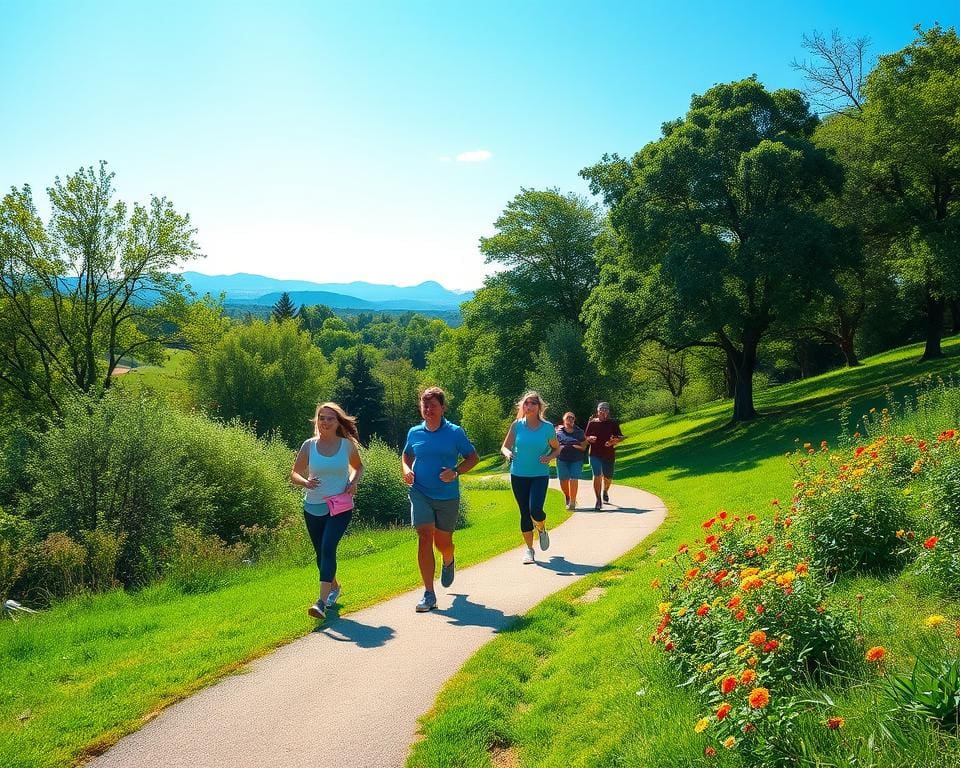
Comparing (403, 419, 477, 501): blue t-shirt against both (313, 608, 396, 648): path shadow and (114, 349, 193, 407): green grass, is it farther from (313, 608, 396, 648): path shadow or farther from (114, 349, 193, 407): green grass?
(114, 349, 193, 407): green grass

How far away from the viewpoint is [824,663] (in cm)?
359

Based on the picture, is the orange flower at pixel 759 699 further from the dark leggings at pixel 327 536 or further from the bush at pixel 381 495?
the bush at pixel 381 495

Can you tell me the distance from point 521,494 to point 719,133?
20.0 meters

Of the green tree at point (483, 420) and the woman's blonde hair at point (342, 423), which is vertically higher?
the woman's blonde hair at point (342, 423)

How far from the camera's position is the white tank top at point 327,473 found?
745 cm

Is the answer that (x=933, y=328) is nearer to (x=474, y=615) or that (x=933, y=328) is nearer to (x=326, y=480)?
(x=474, y=615)

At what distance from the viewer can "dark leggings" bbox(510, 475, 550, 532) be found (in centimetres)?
962

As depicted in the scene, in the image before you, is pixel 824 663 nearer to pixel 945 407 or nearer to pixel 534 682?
pixel 534 682

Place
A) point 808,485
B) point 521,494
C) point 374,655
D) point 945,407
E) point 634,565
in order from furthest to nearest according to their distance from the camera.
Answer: point 945,407
point 521,494
point 634,565
point 808,485
point 374,655

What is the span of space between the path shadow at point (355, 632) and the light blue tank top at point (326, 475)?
3.97 feet

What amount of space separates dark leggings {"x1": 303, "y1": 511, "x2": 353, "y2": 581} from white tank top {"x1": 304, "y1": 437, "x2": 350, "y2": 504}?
226mm


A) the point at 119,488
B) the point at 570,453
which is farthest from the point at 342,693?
the point at 119,488

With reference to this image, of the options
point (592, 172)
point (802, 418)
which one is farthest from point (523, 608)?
point (592, 172)

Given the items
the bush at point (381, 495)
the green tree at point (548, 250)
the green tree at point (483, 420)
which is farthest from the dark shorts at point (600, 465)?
the green tree at point (483, 420)
